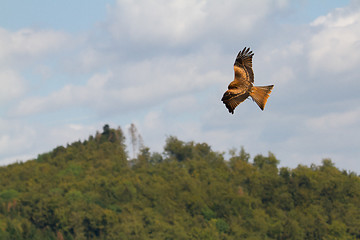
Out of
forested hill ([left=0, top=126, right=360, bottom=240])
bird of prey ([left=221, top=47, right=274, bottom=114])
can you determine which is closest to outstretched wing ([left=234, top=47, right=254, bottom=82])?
bird of prey ([left=221, top=47, right=274, bottom=114])

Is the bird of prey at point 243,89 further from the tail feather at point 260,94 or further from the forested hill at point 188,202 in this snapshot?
the forested hill at point 188,202

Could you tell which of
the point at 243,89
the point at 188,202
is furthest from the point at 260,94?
the point at 188,202

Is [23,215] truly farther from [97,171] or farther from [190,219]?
[190,219]

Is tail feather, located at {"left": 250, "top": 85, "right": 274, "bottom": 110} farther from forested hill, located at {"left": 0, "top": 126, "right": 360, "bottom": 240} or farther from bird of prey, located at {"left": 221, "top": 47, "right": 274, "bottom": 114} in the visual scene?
forested hill, located at {"left": 0, "top": 126, "right": 360, "bottom": 240}

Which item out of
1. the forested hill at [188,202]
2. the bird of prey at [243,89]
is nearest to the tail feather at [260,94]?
the bird of prey at [243,89]

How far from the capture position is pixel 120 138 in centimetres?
16738

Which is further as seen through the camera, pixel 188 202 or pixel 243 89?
pixel 188 202

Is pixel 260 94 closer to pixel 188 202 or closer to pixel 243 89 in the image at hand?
pixel 243 89

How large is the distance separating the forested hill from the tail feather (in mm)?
101948

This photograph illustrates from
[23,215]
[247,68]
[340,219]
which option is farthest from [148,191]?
[247,68]

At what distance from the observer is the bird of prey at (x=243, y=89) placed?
17.3 meters

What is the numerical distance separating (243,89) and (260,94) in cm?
63

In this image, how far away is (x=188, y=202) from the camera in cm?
13288

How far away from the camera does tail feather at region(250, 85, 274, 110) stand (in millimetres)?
17042
